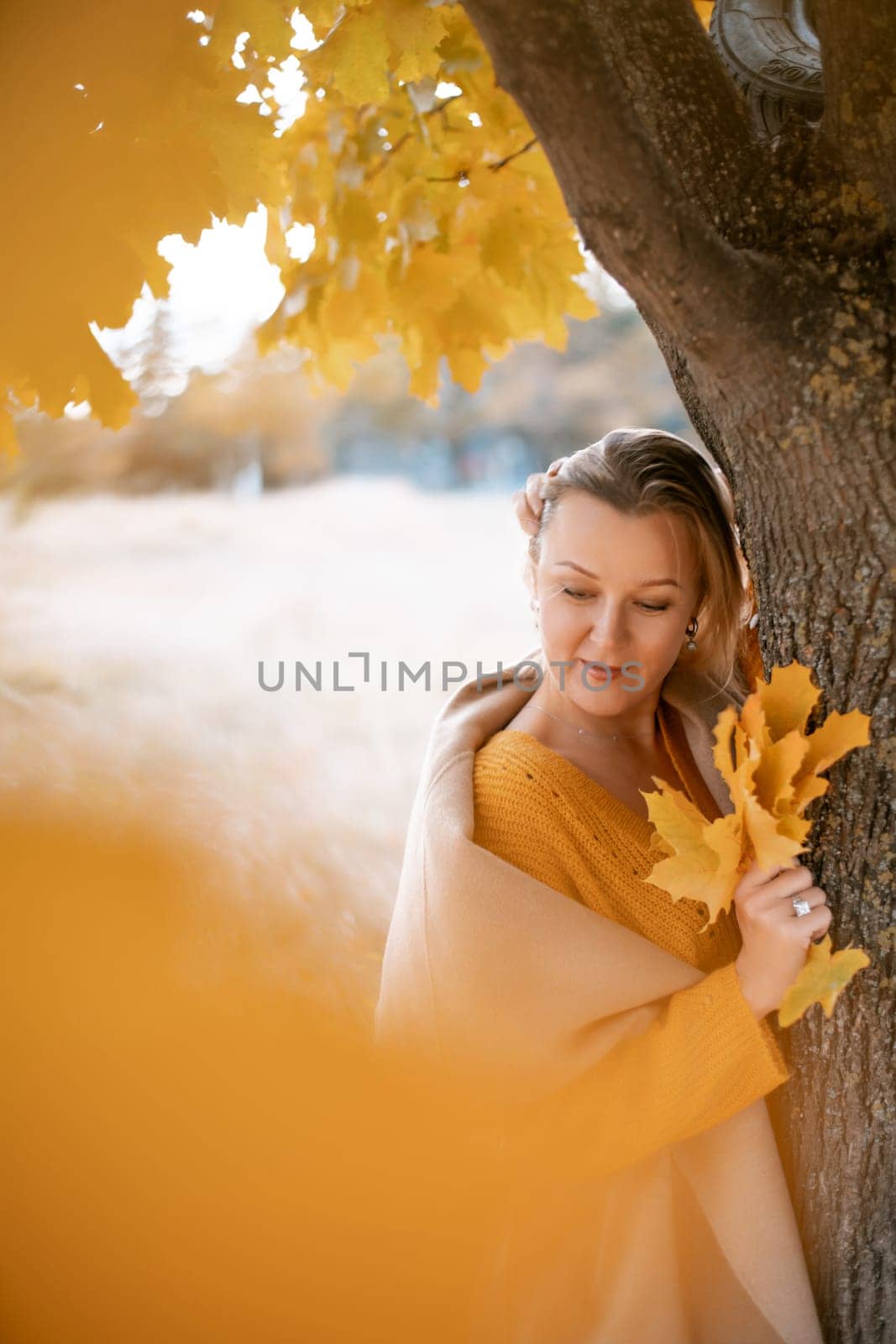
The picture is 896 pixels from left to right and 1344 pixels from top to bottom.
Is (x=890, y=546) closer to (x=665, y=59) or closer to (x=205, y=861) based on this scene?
(x=665, y=59)

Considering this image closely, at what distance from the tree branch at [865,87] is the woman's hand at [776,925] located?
2.30 feet

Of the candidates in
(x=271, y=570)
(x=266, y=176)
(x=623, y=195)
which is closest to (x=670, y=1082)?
(x=623, y=195)

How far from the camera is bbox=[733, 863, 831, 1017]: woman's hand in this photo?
118 centimetres

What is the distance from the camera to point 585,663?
152cm

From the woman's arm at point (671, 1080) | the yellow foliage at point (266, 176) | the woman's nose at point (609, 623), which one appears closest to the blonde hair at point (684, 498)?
the woman's nose at point (609, 623)

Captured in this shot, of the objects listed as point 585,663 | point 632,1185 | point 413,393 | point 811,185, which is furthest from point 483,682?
point 811,185

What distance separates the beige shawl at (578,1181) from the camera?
4.29 ft

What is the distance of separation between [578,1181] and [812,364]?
3.34 ft

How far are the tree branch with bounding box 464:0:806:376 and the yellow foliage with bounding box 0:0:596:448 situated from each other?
57cm

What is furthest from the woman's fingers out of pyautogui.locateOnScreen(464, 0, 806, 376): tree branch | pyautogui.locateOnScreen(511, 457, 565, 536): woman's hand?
pyautogui.locateOnScreen(464, 0, 806, 376): tree branch

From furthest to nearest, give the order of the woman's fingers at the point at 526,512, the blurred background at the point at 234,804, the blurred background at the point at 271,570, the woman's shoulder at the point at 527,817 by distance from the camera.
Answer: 1. the blurred background at the point at 271,570
2. the woman's fingers at the point at 526,512
3. the blurred background at the point at 234,804
4. the woman's shoulder at the point at 527,817

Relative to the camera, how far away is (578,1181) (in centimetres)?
138

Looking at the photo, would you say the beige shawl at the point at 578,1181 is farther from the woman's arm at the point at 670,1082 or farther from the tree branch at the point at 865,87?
the tree branch at the point at 865,87

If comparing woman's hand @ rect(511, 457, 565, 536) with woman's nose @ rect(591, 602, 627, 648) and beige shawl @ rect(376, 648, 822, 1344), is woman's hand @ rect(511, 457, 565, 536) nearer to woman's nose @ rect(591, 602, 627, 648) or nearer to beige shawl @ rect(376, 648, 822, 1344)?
woman's nose @ rect(591, 602, 627, 648)
